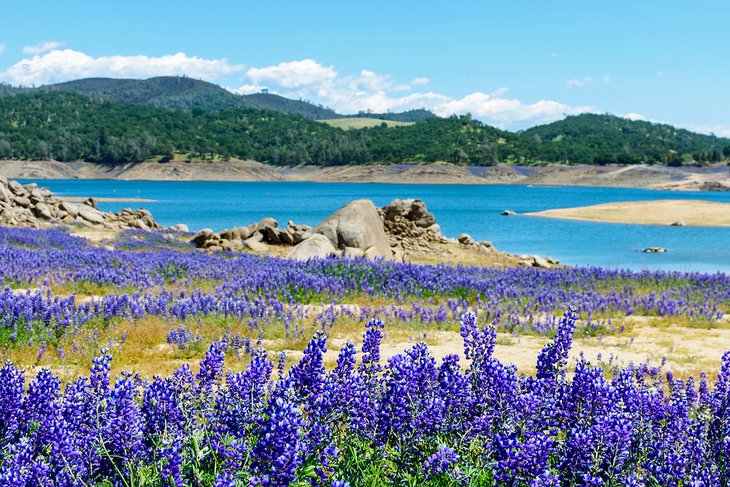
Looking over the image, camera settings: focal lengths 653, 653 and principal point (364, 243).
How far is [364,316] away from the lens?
39.2 feet

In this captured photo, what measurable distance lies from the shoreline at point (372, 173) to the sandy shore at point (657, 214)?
105 metres

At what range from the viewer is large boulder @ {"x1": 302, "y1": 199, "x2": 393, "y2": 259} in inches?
977

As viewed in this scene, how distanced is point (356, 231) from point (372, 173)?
16695 cm

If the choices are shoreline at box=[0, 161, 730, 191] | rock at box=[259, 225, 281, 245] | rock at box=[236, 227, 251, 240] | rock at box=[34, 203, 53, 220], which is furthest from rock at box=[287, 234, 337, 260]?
shoreline at box=[0, 161, 730, 191]

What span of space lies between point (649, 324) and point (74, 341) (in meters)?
10.2

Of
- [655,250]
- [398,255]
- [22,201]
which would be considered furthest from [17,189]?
[655,250]

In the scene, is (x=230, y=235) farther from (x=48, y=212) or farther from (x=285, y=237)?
(x=48, y=212)

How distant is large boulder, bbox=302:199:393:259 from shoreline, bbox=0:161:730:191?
158479 mm

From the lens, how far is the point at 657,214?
65.9 meters

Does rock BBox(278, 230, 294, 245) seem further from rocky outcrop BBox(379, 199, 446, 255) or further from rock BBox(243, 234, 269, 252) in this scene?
rocky outcrop BBox(379, 199, 446, 255)

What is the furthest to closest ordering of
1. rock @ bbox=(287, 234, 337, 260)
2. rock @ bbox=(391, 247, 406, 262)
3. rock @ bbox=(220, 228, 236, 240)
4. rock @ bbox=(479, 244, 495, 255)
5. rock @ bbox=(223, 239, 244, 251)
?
rock @ bbox=(479, 244, 495, 255) → rock @ bbox=(220, 228, 236, 240) → rock @ bbox=(223, 239, 244, 251) → rock @ bbox=(391, 247, 406, 262) → rock @ bbox=(287, 234, 337, 260)

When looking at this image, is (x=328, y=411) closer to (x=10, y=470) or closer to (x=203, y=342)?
(x=10, y=470)

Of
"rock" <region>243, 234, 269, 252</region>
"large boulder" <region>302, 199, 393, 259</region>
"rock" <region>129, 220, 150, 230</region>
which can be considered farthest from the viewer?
"rock" <region>129, 220, 150, 230</region>

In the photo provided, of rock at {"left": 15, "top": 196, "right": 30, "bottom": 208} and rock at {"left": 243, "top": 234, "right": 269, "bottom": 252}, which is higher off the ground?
rock at {"left": 15, "top": 196, "right": 30, "bottom": 208}
